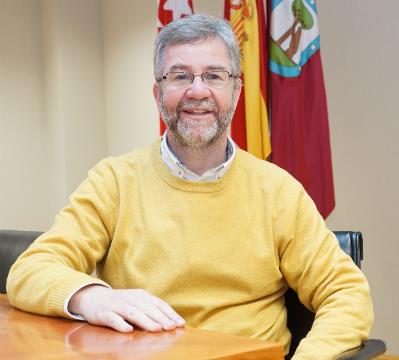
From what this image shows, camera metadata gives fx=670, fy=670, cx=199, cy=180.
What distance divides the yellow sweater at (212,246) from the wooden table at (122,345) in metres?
0.51

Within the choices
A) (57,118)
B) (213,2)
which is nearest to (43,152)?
(57,118)

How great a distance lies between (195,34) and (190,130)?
0.85 feet

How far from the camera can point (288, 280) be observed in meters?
1.77

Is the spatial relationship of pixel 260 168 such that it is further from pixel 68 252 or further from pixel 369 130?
pixel 369 130

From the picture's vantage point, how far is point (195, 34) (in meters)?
1.80

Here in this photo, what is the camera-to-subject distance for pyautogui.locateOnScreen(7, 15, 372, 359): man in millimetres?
1700

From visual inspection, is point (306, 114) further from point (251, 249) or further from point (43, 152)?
point (43, 152)

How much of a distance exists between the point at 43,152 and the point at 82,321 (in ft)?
16.2

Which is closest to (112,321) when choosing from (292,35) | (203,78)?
(203,78)

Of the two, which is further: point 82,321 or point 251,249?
point 251,249

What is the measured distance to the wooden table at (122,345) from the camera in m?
0.95

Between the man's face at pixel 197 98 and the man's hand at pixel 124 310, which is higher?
the man's face at pixel 197 98

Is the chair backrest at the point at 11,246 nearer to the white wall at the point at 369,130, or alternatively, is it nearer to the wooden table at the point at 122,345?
the wooden table at the point at 122,345

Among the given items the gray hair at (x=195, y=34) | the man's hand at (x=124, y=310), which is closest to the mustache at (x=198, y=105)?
the gray hair at (x=195, y=34)
